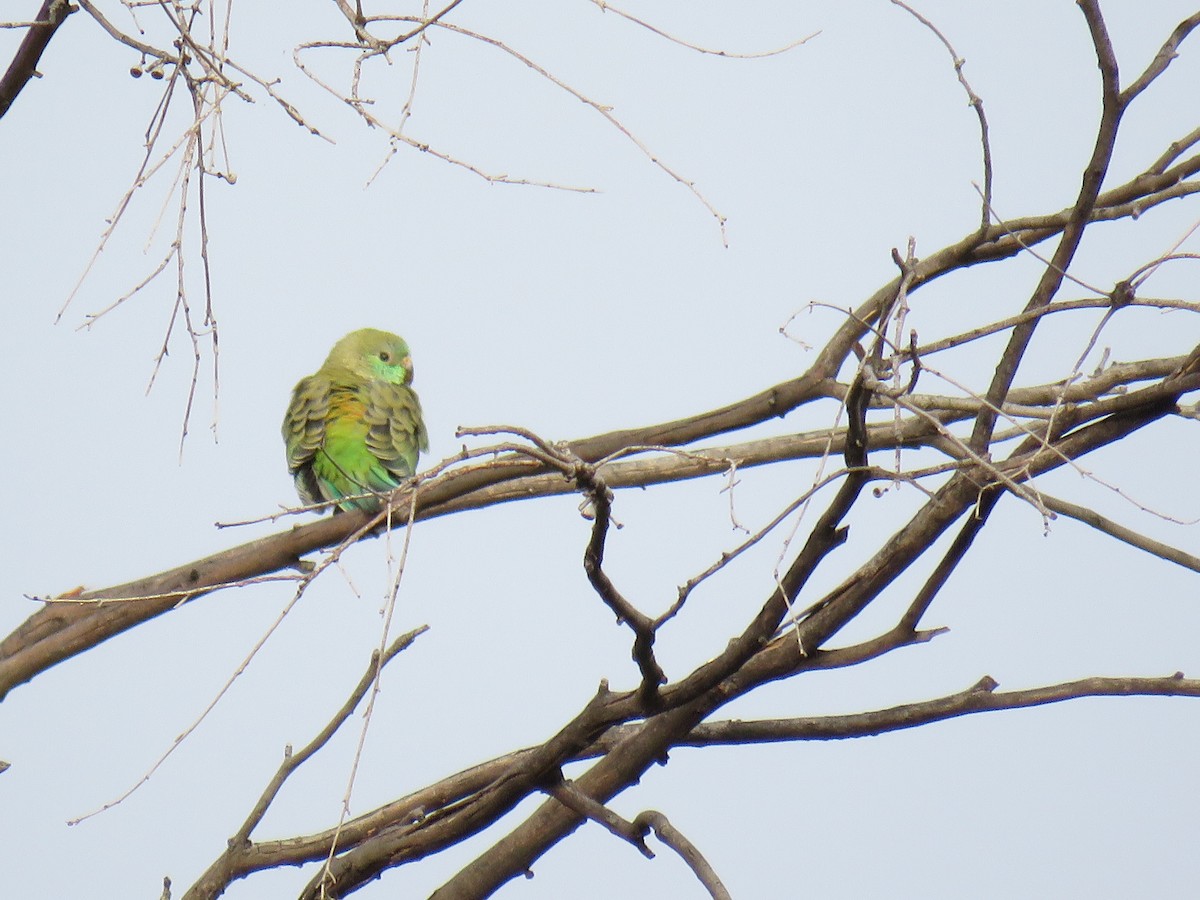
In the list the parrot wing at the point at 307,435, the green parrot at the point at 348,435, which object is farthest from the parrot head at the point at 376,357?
the parrot wing at the point at 307,435

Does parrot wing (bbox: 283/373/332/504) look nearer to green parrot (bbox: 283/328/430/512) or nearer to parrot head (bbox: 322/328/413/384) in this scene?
green parrot (bbox: 283/328/430/512)

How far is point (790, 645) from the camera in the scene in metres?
2.27

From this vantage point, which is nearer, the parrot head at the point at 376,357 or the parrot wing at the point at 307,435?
the parrot wing at the point at 307,435

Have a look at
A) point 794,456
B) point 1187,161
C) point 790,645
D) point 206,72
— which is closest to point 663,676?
point 790,645

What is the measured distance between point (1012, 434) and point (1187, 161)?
630 millimetres

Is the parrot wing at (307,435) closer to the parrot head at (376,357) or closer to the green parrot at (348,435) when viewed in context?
the green parrot at (348,435)

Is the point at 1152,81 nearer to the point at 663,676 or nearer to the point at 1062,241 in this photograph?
the point at 1062,241

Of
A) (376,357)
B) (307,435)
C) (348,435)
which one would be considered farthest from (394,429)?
(376,357)

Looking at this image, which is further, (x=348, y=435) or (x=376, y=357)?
(x=376, y=357)

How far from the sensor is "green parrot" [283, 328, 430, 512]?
13.5 feet

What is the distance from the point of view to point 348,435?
13.7 feet

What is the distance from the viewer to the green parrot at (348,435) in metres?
4.12

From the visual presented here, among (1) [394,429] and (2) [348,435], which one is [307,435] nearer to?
(2) [348,435]

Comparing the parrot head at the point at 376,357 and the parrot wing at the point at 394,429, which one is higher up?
the parrot head at the point at 376,357
